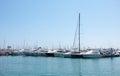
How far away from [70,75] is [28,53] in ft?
257

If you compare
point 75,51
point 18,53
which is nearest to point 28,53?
point 18,53

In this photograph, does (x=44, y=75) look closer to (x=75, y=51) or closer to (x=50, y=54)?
(x=75, y=51)

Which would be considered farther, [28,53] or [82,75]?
[28,53]

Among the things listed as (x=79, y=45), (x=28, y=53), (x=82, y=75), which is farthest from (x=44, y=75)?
(x=28, y=53)

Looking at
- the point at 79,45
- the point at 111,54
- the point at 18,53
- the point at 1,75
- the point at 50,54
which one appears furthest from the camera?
the point at 18,53

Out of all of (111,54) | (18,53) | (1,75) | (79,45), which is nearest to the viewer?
(1,75)

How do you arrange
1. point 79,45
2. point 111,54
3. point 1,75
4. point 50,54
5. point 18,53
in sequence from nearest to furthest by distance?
point 1,75 → point 79,45 → point 111,54 → point 50,54 → point 18,53

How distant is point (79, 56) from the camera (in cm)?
8700

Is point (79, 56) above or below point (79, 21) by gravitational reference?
below

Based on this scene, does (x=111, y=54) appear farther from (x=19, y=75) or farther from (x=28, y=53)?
(x=19, y=75)

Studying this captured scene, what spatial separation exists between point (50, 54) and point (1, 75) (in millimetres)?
72191

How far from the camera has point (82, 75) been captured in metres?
40.1

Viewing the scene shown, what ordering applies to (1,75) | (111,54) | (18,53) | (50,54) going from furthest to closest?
1. (18,53)
2. (50,54)
3. (111,54)
4. (1,75)

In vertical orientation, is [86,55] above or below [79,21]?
below
